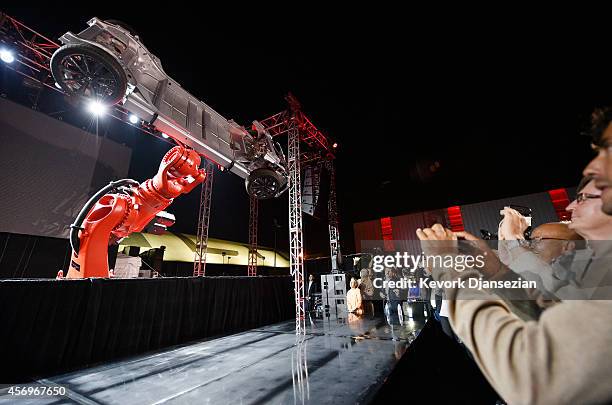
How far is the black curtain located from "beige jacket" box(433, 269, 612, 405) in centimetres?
441

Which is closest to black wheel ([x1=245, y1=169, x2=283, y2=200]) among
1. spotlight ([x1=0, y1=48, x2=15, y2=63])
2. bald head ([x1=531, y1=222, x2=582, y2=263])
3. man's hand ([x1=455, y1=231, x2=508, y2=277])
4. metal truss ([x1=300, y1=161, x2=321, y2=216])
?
bald head ([x1=531, y1=222, x2=582, y2=263])

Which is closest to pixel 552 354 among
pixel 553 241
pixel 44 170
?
pixel 553 241

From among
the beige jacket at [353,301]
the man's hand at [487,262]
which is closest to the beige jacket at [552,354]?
the man's hand at [487,262]

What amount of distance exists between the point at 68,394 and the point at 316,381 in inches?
97.9

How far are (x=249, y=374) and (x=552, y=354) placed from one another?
306 cm

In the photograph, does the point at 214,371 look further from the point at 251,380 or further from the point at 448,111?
the point at 448,111

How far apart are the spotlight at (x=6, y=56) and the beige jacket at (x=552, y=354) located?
31.5ft

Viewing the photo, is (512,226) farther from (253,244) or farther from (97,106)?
(253,244)

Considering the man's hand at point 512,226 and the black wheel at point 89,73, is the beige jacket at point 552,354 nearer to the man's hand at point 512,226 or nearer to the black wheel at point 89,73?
the man's hand at point 512,226

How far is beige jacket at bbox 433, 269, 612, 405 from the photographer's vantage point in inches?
16.8

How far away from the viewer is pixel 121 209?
140 inches

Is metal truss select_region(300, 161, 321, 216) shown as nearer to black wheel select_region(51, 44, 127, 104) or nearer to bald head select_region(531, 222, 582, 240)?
black wheel select_region(51, 44, 127, 104)

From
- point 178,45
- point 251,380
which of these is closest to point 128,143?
point 178,45

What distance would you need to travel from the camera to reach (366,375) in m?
2.57
